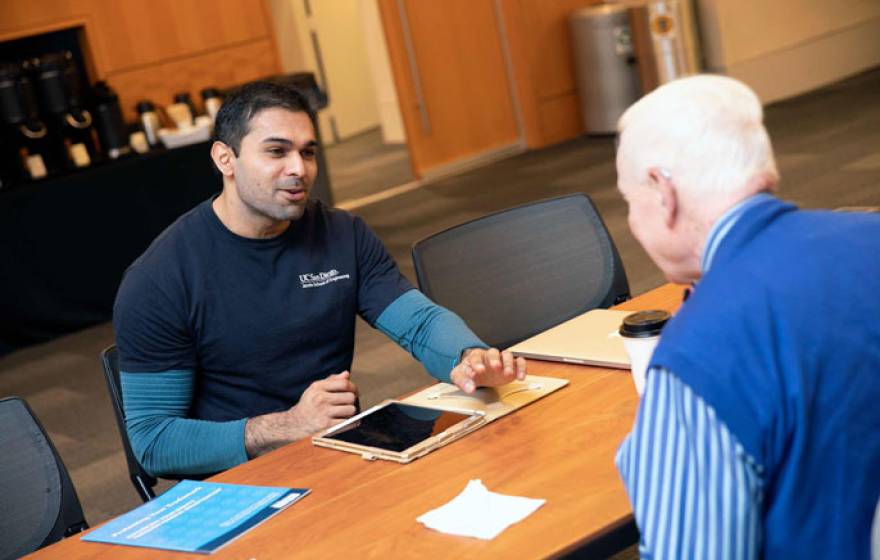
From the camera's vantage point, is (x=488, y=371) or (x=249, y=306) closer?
(x=488, y=371)

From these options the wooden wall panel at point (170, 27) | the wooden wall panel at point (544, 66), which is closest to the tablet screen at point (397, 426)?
the wooden wall panel at point (170, 27)

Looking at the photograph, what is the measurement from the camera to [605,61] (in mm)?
9531

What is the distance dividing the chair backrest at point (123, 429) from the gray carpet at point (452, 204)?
160 cm

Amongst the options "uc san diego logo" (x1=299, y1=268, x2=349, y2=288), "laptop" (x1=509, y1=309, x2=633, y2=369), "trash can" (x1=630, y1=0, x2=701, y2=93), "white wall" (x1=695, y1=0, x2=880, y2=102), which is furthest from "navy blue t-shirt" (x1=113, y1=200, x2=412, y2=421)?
"white wall" (x1=695, y1=0, x2=880, y2=102)

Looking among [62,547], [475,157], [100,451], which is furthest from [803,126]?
[62,547]

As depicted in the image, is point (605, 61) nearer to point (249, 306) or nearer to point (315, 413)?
point (249, 306)

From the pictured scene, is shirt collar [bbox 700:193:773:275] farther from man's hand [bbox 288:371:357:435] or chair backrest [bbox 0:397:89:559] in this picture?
chair backrest [bbox 0:397:89:559]

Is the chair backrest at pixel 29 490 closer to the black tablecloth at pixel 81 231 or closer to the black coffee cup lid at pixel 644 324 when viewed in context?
the black coffee cup lid at pixel 644 324

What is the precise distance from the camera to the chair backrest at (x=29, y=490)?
8.22ft

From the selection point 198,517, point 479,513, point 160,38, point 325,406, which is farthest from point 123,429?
point 160,38

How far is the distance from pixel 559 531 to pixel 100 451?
375 centimetres

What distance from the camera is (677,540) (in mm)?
1346

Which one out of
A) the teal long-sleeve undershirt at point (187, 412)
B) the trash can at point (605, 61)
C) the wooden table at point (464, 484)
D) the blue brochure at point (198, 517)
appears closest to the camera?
the wooden table at point (464, 484)

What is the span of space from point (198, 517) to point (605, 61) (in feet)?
26.3
